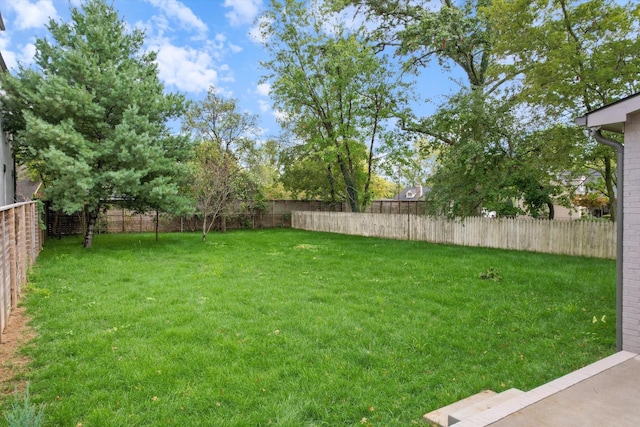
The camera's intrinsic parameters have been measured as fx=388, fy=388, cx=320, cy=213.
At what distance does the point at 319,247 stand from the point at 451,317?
24.5 feet

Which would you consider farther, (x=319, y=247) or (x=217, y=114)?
(x=217, y=114)

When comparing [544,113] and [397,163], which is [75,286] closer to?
[544,113]

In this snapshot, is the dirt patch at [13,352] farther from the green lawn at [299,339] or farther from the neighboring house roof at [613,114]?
the neighboring house roof at [613,114]

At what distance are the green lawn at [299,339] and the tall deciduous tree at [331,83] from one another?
10723mm

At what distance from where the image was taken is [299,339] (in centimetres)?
414

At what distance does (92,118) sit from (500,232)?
1231 cm

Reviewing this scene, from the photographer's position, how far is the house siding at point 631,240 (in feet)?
11.8

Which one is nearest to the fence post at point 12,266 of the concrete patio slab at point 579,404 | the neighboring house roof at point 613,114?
the concrete patio slab at point 579,404

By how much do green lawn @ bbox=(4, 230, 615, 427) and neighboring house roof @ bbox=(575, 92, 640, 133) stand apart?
223cm

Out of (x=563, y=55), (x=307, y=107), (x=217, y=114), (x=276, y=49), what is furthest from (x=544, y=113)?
(x=217, y=114)

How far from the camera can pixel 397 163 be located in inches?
733

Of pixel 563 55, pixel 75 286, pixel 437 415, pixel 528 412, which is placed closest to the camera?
pixel 528 412

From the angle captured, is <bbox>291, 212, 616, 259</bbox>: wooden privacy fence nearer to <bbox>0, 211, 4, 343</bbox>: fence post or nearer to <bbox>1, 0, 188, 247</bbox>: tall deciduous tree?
<bbox>1, 0, 188, 247</bbox>: tall deciduous tree

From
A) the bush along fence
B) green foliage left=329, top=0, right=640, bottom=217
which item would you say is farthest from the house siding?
the bush along fence
